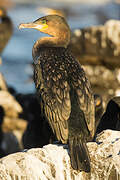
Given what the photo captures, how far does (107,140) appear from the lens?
4137mm

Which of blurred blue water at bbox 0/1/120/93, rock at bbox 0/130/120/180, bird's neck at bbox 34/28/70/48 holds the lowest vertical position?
blurred blue water at bbox 0/1/120/93

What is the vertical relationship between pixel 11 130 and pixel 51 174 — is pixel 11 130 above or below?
below

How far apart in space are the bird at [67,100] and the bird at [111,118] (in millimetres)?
1016

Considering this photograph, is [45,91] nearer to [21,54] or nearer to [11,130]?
[11,130]

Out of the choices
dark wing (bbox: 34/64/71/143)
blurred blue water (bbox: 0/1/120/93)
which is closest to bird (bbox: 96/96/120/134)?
dark wing (bbox: 34/64/71/143)

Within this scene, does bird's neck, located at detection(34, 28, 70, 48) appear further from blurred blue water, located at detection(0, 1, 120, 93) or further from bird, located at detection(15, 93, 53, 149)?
blurred blue water, located at detection(0, 1, 120, 93)

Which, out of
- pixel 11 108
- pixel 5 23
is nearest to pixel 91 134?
pixel 11 108

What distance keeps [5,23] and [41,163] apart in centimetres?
844

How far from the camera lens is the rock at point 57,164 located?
12.6ft

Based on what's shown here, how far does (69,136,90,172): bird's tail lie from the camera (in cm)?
388

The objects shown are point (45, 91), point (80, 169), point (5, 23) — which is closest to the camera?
point (80, 169)

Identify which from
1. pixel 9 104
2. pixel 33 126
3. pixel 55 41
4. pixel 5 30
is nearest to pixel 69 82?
pixel 55 41

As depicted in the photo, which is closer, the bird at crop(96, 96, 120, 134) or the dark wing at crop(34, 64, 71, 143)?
the dark wing at crop(34, 64, 71, 143)

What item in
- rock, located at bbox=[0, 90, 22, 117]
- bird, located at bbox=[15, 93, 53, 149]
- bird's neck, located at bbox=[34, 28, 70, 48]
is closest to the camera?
bird's neck, located at bbox=[34, 28, 70, 48]
